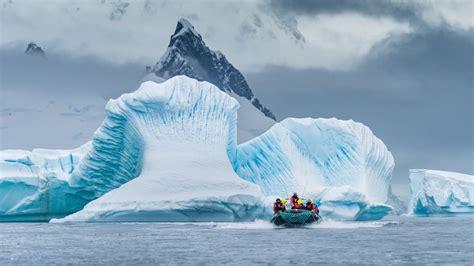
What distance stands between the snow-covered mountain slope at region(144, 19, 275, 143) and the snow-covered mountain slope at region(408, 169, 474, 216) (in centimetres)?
3995

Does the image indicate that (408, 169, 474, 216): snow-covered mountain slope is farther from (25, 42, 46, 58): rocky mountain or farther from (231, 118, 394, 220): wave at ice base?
(25, 42, 46, 58): rocky mountain

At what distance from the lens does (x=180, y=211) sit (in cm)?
3344

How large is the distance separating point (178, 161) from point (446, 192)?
2467cm

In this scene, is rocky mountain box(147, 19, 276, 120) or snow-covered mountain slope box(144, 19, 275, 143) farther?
rocky mountain box(147, 19, 276, 120)

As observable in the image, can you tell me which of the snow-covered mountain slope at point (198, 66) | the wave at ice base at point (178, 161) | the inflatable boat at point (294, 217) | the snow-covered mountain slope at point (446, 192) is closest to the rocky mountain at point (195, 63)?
the snow-covered mountain slope at point (198, 66)

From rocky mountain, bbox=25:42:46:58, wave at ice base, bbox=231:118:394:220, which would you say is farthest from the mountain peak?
wave at ice base, bbox=231:118:394:220

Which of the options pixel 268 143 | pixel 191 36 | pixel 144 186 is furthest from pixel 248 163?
pixel 191 36

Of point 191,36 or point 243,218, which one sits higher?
point 191,36

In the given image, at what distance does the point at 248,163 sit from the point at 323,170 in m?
3.83

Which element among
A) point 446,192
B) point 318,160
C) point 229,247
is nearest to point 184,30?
point 446,192

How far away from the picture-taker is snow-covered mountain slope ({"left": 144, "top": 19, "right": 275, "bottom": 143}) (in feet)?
340

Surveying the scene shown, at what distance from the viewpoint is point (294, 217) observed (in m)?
31.1

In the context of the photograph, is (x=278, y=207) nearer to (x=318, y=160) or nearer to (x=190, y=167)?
(x=190, y=167)

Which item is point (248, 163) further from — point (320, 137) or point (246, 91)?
point (246, 91)
